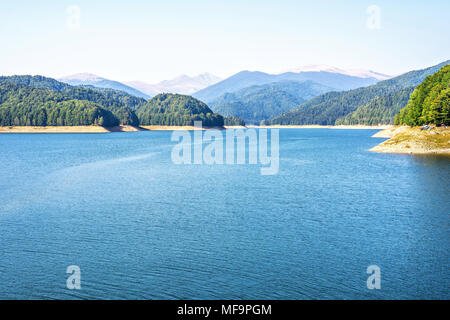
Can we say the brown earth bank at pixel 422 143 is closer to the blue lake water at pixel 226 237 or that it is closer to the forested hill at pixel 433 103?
the forested hill at pixel 433 103

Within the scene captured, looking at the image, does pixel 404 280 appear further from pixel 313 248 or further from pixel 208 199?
pixel 208 199

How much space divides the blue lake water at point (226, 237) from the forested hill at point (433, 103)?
39063mm

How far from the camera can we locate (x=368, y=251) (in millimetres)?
23938

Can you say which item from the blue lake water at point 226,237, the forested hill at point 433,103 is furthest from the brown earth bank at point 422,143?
the blue lake water at point 226,237

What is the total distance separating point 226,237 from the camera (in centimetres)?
2686

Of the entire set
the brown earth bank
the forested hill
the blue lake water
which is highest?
the forested hill

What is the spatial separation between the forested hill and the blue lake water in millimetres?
39063

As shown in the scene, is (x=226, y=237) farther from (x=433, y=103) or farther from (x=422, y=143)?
(x=433, y=103)

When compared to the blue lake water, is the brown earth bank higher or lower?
higher

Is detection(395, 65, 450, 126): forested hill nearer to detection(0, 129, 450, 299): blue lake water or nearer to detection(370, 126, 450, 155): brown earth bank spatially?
detection(370, 126, 450, 155): brown earth bank

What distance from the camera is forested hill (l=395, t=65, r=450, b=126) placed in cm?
8568

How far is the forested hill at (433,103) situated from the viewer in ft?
281

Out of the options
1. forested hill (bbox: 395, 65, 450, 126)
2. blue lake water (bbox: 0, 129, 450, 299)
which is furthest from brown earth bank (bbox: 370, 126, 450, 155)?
blue lake water (bbox: 0, 129, 450, 299)
